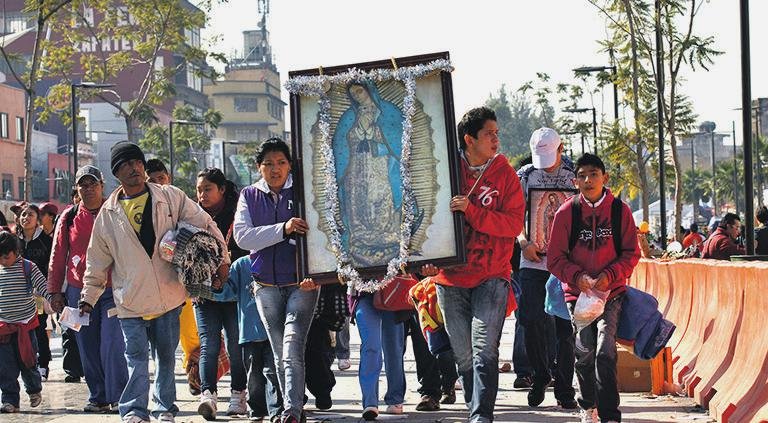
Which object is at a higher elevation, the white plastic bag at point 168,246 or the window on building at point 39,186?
the window on building at point 39,186

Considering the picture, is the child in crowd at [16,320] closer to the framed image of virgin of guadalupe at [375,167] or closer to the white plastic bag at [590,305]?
the framed image of virgin of guadalupe at [375,167]

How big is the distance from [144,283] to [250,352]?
4.62 ft

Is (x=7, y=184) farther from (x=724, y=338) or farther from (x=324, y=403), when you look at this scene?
(x=724, y=338)

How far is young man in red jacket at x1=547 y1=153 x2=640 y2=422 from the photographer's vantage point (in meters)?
9.44

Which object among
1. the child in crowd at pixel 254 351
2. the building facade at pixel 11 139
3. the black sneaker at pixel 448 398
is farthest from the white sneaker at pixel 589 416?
the building facade at pixel 11 139

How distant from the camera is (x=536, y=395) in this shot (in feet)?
37.9

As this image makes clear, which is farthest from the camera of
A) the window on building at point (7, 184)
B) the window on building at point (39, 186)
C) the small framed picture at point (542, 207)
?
the window on building at point (39, 186)

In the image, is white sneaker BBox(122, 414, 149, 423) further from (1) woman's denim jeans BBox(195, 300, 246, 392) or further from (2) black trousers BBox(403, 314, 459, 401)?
(2) black trousers BBox(403, 314, 459, 401)

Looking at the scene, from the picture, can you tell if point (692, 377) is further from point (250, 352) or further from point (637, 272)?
point (637, 272)

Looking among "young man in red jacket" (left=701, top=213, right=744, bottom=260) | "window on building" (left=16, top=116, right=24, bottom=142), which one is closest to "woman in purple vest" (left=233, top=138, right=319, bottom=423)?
"young man in red jacket" (left=701, top=213, right=744, bottom=260)

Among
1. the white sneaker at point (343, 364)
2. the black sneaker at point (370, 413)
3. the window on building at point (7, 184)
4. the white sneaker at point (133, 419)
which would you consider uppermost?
the window on building at point (7, 184)

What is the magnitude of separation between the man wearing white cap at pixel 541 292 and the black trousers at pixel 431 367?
63 centimetres

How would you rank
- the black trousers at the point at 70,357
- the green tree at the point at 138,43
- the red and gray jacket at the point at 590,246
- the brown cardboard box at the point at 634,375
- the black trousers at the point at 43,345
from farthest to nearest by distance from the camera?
1. the green tree at the point at 138,43
2. the black trousers at the point at 43,345
3. the black trousers at the point at 70,357
4. the brown cardboard box at the point at 634,375
5. the red and gray jacket at the point at 590,246

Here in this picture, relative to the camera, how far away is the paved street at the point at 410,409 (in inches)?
425
